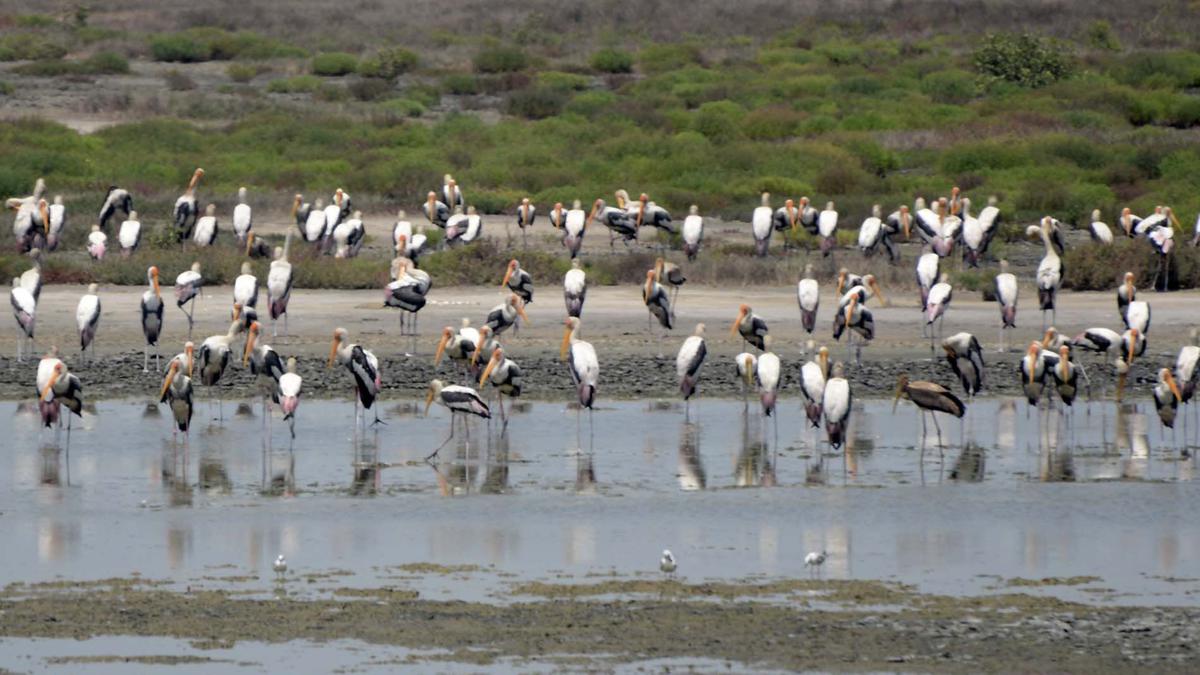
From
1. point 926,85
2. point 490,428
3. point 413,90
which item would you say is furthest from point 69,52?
point 490,428

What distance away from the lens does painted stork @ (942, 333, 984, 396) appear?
18.7 metres

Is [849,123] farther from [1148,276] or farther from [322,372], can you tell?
[322,372]

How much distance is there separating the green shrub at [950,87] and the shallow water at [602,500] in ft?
104

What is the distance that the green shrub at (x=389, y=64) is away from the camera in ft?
189

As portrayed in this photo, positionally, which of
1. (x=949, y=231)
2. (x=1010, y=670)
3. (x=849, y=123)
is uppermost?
(x=849, y=123)

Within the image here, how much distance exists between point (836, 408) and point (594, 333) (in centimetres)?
812

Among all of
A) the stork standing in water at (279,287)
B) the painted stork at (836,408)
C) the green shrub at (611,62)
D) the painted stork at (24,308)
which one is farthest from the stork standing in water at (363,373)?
the green shrub at (611,62)

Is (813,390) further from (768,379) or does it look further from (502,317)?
(502,317)

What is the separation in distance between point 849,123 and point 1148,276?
17.2 meters

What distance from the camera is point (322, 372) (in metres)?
21.0

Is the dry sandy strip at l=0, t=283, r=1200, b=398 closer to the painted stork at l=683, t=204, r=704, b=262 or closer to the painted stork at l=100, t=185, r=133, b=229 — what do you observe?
the painted stork at l=683, t=204, r=704, b=262

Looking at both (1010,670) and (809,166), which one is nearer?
(1010,670)

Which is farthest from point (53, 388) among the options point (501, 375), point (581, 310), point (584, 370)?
point (581, 310)

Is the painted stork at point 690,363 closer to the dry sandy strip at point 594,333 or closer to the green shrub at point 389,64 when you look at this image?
the dry sandy strip at point 594,333
